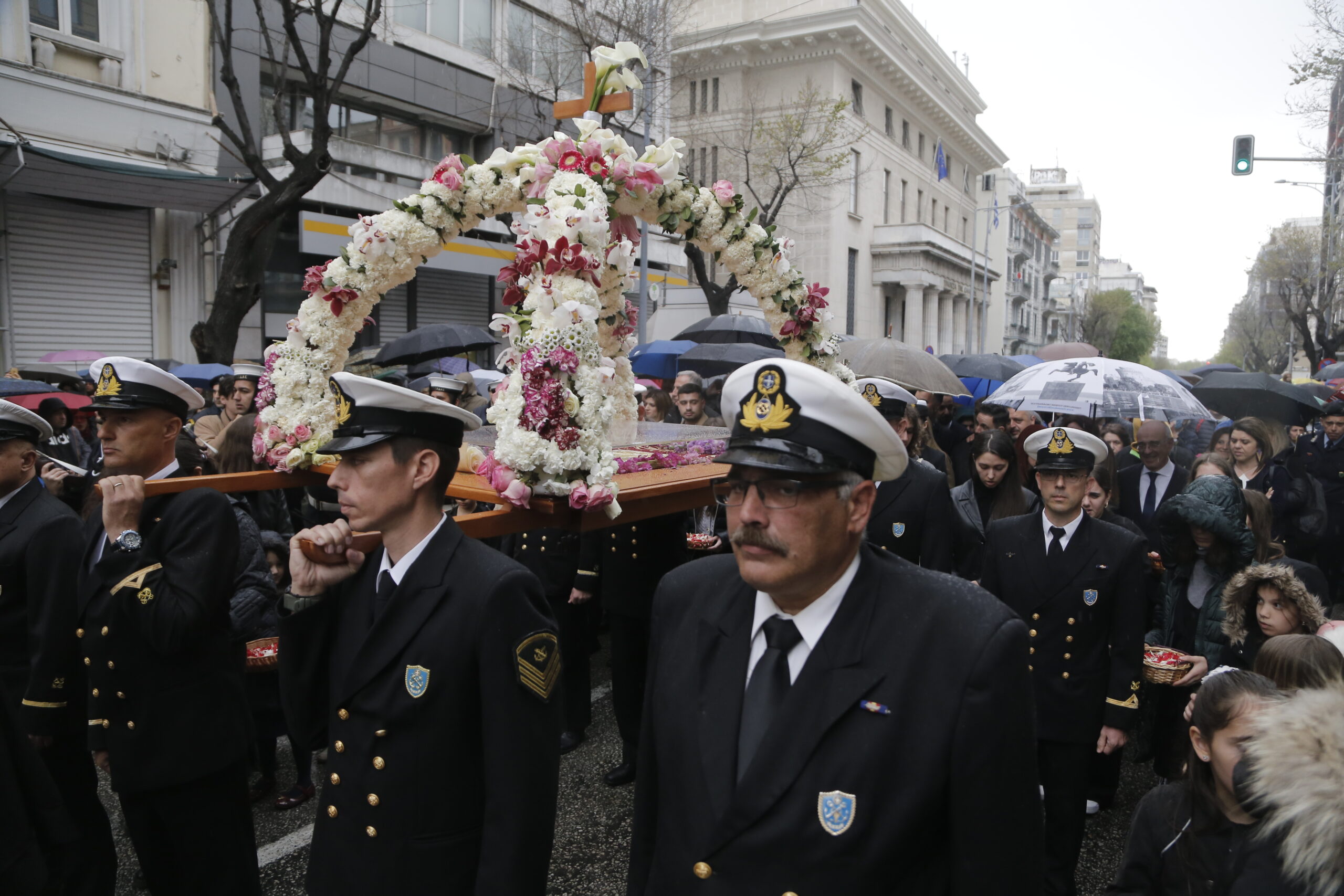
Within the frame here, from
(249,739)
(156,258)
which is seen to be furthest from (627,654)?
(156,258)

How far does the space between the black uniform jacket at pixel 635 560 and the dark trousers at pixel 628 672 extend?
0.12m

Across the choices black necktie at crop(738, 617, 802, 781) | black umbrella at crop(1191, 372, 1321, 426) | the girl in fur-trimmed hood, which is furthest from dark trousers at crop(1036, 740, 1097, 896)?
black umbrella at crop(1191, 372, 1321, 426)

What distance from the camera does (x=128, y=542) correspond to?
2936 mm

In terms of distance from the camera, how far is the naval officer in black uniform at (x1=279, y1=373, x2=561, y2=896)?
230 centimetres

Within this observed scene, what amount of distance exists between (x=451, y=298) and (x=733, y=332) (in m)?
9.87

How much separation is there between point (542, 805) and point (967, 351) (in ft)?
168

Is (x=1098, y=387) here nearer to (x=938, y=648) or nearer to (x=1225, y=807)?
(x=1225, y=807)

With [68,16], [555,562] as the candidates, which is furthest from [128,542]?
[68,16]

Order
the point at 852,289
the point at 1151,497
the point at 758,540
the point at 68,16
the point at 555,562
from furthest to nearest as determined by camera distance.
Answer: the point at 852,289
the point at 68,16
the point at 1151,497
the point at 555,562
the point at 758,540

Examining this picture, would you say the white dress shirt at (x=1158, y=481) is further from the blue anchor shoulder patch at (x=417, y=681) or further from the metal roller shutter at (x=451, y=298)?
the metal roller shutter at (x=451, y=298)

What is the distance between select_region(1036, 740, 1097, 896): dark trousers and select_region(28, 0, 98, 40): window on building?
50.7 feet

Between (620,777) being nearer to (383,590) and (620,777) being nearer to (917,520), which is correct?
(917,520)

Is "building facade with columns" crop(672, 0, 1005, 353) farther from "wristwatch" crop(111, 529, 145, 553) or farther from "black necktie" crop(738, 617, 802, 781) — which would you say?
A: "black necktie" crop(738, 617, 802, 781)

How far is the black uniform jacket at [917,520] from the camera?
4961 millimetres
